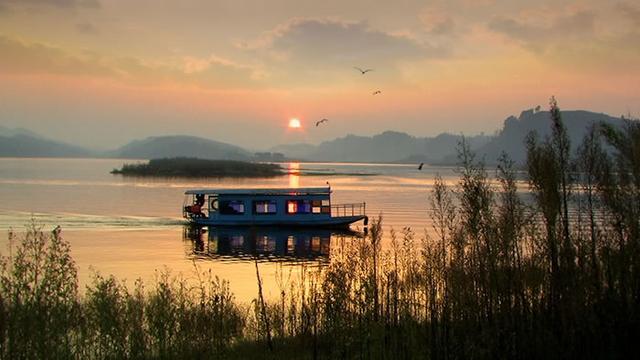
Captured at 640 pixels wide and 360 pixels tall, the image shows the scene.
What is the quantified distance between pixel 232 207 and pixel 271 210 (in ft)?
12.8

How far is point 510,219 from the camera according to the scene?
1630 centimetres

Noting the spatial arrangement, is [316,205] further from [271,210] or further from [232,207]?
[232,207]

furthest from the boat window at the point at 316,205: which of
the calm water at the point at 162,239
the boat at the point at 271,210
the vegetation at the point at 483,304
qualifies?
the vegetation at the point at 483,304

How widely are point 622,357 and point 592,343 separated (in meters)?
0.72

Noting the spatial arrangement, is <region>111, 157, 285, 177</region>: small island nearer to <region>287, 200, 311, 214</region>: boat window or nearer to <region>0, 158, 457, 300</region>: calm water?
<region>0, 158, 457, 300</region>: calm water

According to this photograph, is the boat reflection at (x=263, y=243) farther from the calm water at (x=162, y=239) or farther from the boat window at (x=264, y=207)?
the boat window at (x=264, y=207)

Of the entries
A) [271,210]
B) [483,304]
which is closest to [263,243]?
[271,210]

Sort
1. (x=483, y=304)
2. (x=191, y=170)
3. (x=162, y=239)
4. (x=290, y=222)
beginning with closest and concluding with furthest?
(x=483, y=304) → (x=162, y=239) → (x=290, y=222) → (x=191, y=170)

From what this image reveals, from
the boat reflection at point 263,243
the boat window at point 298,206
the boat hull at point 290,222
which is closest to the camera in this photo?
the boat reflection at point 263,243

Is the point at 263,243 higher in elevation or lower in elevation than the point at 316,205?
lower

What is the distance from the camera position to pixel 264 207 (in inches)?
2306

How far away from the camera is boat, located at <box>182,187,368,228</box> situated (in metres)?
57.3

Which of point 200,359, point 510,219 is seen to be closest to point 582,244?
point 510,219

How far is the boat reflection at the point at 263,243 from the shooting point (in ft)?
137
